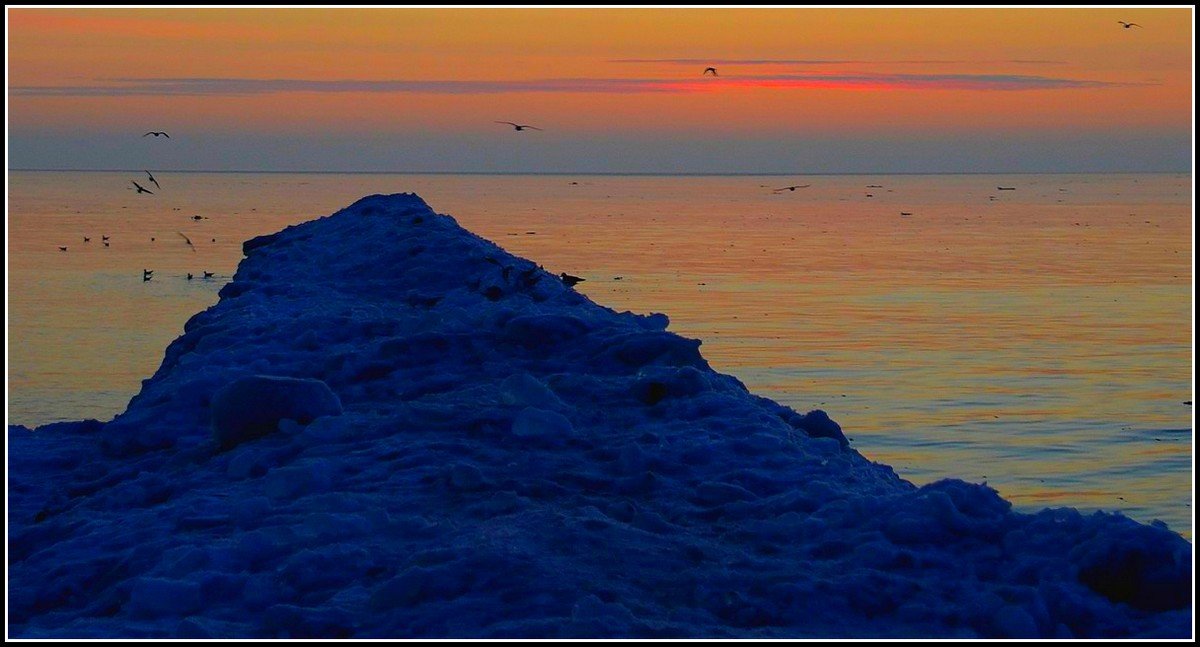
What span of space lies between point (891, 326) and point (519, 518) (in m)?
20.5

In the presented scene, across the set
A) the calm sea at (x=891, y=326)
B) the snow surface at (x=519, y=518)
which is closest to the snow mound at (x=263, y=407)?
the snow surface at (x=519, y=518)

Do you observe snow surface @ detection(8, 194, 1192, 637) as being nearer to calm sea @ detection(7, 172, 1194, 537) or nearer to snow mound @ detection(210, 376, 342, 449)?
snow mound @ detection(210, 376, 342, 449)

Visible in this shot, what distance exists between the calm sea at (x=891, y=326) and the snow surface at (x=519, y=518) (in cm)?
641

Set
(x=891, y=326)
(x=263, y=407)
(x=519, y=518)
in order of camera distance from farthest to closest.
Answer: (x=891, y=326)
(x=263, y=407)
(x=519, y=518)

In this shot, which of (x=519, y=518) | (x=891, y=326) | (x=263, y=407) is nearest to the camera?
(x=519, y=518)

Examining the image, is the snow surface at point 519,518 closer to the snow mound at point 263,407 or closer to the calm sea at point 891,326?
the snow mound at point 263,407

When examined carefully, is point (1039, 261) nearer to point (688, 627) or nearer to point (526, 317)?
point (526, 317)

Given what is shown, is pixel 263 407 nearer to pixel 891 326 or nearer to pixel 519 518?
pixel 519 518

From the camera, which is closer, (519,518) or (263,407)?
(519,518)

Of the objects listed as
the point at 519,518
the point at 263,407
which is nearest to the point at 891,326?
the point at 263,407

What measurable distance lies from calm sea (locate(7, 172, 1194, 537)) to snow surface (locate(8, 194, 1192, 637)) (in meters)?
6.41

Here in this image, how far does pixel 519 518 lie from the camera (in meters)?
6.74

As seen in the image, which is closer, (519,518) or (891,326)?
(519,518)

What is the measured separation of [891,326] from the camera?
86.3ft
